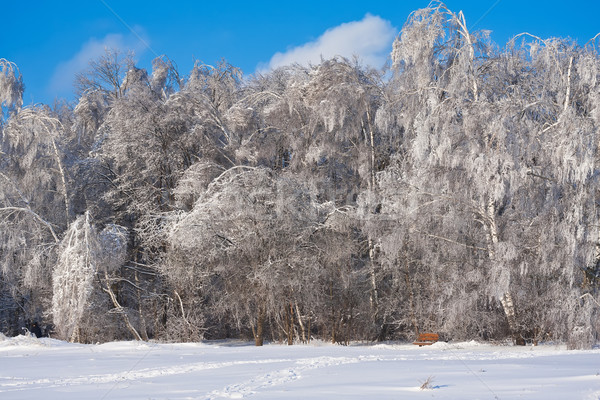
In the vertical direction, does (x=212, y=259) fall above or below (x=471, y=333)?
above

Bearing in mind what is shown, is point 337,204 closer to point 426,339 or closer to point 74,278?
point 426,339

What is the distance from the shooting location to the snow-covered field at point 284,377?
23.2 ft

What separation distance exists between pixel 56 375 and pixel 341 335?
36.9 ft

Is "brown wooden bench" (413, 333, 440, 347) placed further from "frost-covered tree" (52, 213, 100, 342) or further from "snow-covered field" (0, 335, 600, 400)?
"frost-covered tree" (52, 213, 100, 342)

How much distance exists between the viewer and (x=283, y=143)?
71.7 ft

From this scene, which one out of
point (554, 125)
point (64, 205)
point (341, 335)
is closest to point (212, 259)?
point (341, 335)

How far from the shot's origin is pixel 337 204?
20.9 metres

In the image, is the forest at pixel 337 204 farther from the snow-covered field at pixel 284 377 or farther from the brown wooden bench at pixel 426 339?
the snow-covered field at pixel 284 377

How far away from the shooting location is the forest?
52.0ft

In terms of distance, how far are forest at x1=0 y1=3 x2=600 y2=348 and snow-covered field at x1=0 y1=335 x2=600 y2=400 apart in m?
3.81

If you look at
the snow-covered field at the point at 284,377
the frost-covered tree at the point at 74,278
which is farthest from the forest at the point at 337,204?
the snow-covered field at the point at 284,377

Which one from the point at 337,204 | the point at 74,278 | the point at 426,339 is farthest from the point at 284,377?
the point at 337,204

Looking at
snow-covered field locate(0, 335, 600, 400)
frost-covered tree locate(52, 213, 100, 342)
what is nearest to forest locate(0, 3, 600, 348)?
frost-covered tree locate(52, 213, 100, 342)

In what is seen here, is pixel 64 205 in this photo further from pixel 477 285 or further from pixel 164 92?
pixel 477 285
